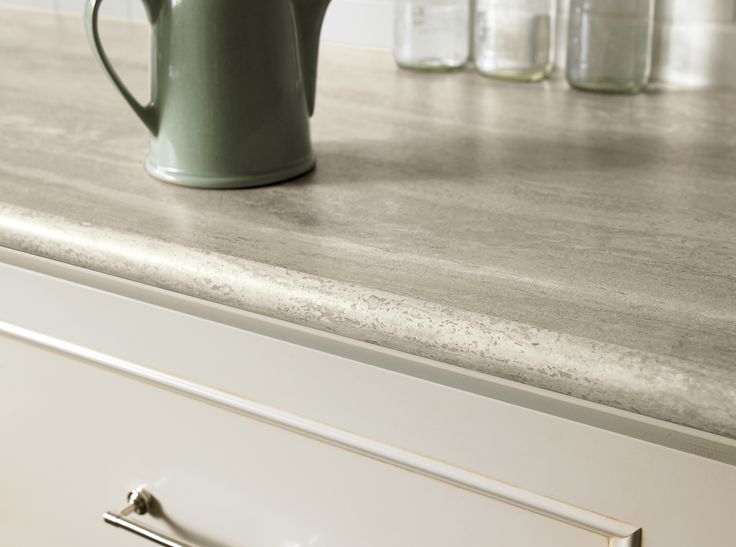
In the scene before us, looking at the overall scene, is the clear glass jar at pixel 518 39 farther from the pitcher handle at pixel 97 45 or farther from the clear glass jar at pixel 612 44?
the pitcher handle at pixel 97 45

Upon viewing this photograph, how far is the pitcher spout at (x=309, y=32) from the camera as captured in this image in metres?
0.69

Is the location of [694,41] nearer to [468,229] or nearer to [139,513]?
[468,229]

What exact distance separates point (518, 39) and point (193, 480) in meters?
0.66

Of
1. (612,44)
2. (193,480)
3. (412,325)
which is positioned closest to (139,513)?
(193,480)

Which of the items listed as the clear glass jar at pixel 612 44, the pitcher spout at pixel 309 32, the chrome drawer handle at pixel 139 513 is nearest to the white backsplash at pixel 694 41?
the clear glass jar at pixel 612 44

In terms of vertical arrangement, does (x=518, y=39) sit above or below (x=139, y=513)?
above

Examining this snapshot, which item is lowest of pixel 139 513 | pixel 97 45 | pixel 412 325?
pixel 139 513

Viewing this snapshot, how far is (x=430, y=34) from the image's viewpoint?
1124mm

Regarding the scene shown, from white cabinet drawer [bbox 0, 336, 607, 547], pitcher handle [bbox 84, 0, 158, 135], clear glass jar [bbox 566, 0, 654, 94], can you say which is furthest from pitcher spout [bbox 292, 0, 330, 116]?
clear glass jar [bbox 566, 0, 654, 94]

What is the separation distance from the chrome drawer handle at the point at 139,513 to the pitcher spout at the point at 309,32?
316 millimetres

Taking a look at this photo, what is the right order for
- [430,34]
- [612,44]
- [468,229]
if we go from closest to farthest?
1. [468,229]
2. [612,44]
3. [430,34]

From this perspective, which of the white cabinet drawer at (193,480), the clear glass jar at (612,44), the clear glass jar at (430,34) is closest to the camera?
the white cabinet drawer at (193,480)

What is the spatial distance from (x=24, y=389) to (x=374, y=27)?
2.38 feet

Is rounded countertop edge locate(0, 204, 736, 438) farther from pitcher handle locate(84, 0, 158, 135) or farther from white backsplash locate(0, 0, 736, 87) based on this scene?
white backsplash locate(0, 0, 736, 87)
